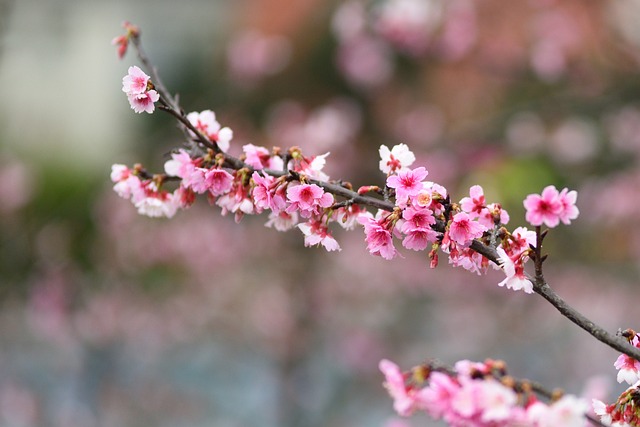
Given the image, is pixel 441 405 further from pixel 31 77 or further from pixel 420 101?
pixel 31 77

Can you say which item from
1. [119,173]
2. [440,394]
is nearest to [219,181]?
[119,173]

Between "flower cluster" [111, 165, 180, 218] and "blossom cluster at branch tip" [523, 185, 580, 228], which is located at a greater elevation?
"flower cluster" [111, 165, 180, 218]

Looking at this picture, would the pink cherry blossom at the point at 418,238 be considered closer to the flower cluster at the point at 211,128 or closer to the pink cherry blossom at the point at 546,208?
the pink cherry blossom at the point at 546,208

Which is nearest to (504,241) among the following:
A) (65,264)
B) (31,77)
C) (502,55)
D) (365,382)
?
(65,264)

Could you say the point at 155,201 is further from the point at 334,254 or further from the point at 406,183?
the point at 334,254

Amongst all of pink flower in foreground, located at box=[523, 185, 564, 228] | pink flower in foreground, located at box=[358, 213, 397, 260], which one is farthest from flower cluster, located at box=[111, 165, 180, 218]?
pink flower in foreground, located at box=[523, 185, 564, 228]

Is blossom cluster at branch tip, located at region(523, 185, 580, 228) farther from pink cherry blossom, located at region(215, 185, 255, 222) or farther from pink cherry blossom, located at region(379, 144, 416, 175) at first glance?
pink cherry blossom, located at region(215, 185, 255, 222)
